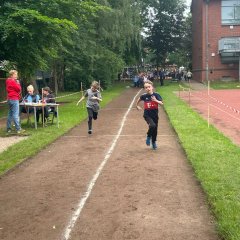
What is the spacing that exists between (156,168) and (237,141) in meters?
4.21

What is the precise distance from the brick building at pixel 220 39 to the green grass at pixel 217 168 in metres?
34.8

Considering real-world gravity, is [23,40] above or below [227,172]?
above

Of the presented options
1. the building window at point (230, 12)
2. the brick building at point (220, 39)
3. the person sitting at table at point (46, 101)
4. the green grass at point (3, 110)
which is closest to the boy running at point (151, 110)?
the person sitting at table at point (46, 101)

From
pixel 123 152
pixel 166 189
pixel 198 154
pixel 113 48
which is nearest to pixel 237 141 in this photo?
Answer: pixel 198 154

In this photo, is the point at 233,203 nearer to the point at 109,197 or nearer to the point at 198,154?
the point at 109,197

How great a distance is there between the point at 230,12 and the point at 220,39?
304cm

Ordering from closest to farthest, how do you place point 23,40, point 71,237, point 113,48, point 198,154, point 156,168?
point 71,237, point 156,168, point 198,154, point 23,40, point 113,48

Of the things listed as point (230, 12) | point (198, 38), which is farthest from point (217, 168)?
point (198, 38)

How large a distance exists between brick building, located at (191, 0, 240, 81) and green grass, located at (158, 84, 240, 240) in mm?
34797

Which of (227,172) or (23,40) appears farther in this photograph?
(23,40)

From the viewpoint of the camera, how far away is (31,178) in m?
8.47

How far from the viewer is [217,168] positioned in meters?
8.64

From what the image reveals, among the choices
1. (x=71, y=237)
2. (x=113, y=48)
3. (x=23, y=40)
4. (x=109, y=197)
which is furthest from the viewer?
(x=113, y=48)

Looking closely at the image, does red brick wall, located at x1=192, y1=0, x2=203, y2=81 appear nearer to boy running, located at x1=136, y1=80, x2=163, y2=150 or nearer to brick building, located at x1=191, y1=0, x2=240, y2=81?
brick building, located at x1=191, y1=0, x2=240, y2=81
